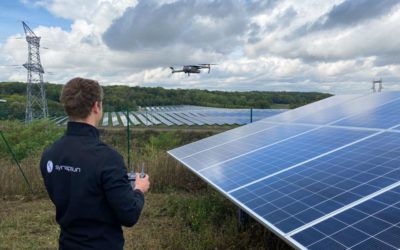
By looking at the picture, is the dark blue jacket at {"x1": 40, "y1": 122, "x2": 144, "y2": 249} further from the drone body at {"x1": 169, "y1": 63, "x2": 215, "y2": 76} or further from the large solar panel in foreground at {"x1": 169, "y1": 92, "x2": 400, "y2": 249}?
the drone body at {"x1": 169, "y1": 63, "x2": 215, "y2": 76}

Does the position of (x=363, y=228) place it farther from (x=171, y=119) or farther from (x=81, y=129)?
(x=171, y=119)

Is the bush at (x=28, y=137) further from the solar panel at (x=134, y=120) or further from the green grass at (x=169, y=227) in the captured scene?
the solar panel at (x=134, y=120)

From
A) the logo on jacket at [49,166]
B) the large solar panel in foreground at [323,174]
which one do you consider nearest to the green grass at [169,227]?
the large solar panel in foreground at [323,174]

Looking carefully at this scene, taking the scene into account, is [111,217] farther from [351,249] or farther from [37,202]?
[37,202]

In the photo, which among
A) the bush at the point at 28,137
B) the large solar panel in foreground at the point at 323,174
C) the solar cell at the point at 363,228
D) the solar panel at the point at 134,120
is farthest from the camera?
the solar panel at the point at 134,120

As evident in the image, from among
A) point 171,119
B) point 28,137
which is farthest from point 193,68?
point 28,137

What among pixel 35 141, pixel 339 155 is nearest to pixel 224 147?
pixel 339 155

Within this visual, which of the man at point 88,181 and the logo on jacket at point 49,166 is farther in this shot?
the logo on jacket at point 49,166
